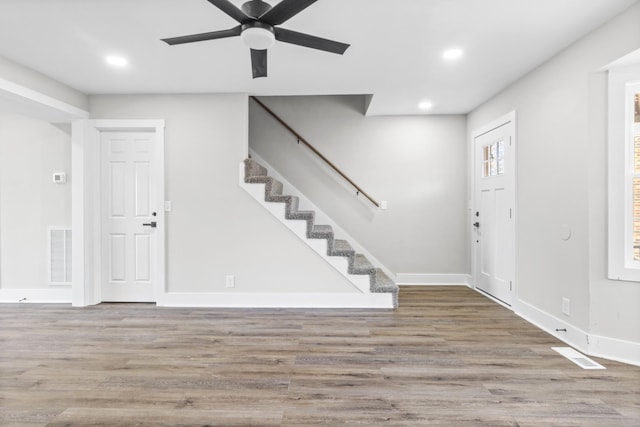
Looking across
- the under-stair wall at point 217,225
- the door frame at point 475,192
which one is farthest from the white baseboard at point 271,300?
the door frame at point 475,192

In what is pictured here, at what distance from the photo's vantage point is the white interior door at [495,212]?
376 centimetres

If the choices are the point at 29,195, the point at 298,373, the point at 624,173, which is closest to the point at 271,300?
the point at 298,373

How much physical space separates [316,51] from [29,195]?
390cm

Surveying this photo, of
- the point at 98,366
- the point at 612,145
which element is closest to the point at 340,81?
the point at 612,145

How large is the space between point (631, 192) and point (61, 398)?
412 cm

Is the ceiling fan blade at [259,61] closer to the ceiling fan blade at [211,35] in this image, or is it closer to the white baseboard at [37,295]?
the ceiling fan blade at [211,35]

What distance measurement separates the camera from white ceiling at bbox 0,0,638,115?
88.4 inches

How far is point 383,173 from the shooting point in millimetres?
4926

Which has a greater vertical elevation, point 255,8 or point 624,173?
point 255,8

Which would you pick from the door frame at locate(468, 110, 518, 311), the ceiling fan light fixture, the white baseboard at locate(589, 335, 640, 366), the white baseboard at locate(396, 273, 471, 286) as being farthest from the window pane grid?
the ceiling fan light fixture

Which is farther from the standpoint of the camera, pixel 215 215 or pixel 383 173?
pixel 383 173

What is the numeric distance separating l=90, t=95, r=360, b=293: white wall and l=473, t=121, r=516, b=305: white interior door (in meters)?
2.05

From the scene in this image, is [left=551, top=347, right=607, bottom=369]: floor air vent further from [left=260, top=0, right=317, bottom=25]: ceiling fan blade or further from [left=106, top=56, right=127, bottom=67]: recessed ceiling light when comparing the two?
[left=106, top=56, right=127, bottom=67]: recessed ceiling light

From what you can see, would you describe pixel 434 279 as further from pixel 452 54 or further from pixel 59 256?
pixel 59 256
